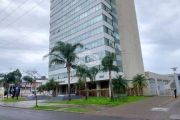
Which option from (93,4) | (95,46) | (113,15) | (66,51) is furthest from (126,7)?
(66,51)

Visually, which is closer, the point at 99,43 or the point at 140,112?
the point at 140,112

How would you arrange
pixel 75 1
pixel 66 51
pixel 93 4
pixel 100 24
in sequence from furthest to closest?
1. pixel 75 1
2. pixel 93 4
3. pixel 100 24
4. pixel 66 51

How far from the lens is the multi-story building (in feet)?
145

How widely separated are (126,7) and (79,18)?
16.3 m

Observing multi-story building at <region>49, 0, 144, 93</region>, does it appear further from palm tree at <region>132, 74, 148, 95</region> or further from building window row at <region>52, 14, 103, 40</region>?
palm tree at <region>132, 74, 148, 95</region>

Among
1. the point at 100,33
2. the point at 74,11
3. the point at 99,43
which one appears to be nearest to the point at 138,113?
the point at 99,43

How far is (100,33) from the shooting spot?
43750 millimetres

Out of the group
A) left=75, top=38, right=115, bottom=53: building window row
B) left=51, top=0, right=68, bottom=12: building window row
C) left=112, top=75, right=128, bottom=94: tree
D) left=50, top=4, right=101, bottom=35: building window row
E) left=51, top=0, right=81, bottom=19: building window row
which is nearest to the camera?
left=112, top=75, right=128, bottom=94: tree

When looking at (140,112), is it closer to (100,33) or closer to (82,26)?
(100,33)

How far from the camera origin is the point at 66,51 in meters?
32.0

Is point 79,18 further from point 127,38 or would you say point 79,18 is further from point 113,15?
point 127,38

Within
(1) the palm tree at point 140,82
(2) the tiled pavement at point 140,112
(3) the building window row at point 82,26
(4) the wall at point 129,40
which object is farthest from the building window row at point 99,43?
(2) the tiled pavement at point 140,112

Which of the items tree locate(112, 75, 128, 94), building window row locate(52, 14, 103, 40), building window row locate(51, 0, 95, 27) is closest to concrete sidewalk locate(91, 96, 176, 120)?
tree locate(112, 75, 128, 94)

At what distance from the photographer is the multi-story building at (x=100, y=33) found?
44344 mm
